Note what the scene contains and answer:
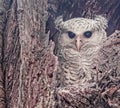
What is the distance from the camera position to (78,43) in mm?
3389

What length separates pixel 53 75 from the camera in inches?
80.4

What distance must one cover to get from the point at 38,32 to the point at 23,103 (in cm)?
80

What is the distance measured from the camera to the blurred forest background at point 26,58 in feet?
6.70

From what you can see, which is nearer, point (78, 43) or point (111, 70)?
point (111, 70)

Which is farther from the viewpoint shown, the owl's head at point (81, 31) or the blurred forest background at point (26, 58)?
the owl's head at point (81, 31)

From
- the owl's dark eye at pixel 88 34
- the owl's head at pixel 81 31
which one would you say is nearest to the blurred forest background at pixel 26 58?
the owl's head at pixel 81 31

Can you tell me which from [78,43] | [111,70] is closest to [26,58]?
[111,70]

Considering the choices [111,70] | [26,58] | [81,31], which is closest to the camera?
[111,70]

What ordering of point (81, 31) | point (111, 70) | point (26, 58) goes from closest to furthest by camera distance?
point (111, 70) < point (26, 58) < point (81, 31)

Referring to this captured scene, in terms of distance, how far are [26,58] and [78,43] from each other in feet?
4.11

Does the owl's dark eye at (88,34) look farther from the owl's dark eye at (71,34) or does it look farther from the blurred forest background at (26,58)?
the blurred forest background at (26,58)

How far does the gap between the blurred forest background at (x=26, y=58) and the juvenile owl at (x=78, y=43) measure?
59 centimetres

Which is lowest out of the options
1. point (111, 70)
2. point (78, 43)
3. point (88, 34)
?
point (111, 70)

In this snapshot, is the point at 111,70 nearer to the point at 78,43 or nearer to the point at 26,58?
the point at 26,58
